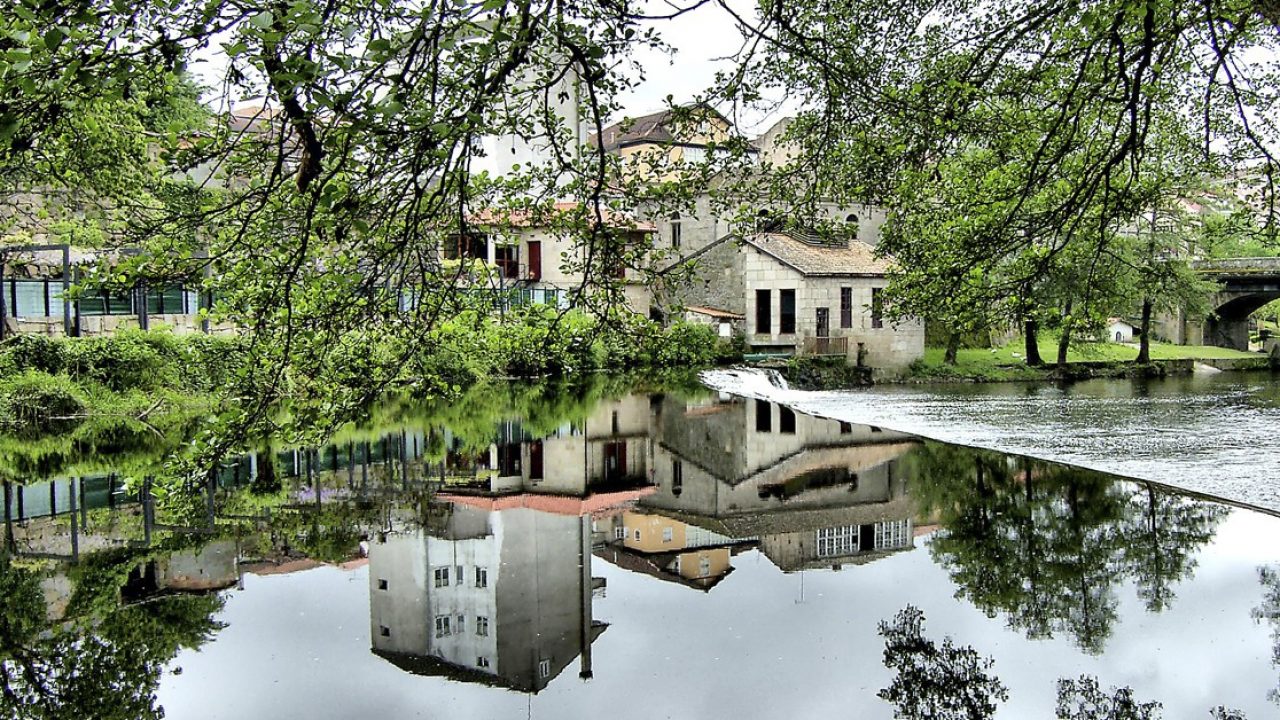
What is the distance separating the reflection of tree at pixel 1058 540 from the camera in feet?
22.3

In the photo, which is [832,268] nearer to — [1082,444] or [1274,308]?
[1082,444]

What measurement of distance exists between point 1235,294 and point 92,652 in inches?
1977

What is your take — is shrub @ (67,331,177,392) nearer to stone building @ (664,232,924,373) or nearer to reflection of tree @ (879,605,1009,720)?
reflection of tree @ (879,605,1009,720)

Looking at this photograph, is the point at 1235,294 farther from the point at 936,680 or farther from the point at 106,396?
the point at 936,680

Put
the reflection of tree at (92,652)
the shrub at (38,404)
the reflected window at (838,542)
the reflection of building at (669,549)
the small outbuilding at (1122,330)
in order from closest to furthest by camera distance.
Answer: the reflection of tree at (92,652) → the reflection of building at (669,549) → the reflected window at (838,542) → the shrub at (38,404) → the small outbuilding at (1122,330)

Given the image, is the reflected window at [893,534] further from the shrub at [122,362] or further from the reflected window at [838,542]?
the shrub at [122,362]

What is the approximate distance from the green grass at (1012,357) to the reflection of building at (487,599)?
81.2ft

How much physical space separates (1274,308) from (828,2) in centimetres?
6829

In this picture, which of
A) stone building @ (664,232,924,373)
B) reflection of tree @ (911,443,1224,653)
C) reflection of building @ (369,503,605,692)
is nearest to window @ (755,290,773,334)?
stone building @ (664,232,924,373)

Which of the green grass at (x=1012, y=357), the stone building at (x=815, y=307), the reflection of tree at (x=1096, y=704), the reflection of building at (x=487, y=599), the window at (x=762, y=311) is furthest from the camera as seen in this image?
the window at (x=762, y=311)

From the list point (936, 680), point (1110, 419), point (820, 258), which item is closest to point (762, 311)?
point (820, 258)

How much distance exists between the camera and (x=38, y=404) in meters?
16.9

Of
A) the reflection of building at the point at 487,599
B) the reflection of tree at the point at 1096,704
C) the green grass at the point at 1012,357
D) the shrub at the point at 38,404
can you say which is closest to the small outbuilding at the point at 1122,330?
the green grass at the point at 1012,357

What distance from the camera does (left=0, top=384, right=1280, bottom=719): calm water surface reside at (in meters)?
5.57
